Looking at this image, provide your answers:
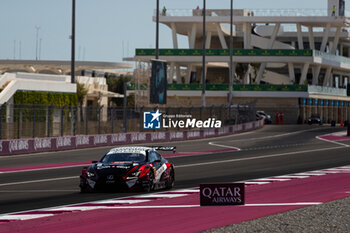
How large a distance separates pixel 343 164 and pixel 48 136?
16.8 m

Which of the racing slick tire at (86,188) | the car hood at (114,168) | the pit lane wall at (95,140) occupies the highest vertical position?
the car hood at (114,168)

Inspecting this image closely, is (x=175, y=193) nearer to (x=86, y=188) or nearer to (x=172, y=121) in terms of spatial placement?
(x=86, y=188)

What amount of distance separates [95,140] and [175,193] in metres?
26.2

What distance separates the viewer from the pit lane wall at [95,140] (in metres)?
38.3

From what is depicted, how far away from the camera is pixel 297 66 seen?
112 m

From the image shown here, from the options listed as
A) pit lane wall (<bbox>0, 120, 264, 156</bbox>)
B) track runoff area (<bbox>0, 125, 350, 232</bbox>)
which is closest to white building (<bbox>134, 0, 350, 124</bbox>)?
pit lane wall (<bbox>0, 120, 264, 156</bbox>)

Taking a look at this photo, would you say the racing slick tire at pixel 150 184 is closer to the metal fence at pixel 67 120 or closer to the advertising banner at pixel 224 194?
the advertising banner at pixel 224 194

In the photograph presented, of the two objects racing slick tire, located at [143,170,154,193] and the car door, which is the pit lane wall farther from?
racing slick tire, located at [143,170,154,193]

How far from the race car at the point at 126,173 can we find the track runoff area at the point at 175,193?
12.8 inches

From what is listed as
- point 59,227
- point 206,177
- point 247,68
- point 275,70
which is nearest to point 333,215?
point 59,227

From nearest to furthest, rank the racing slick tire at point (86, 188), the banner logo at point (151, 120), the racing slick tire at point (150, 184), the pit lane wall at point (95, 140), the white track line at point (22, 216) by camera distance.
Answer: the white track line at point (22, 216) → the racing slick tire at point (86, 188) → the racing slick tire at point (150, 184) → the pit lane wall at point (95, 140) → the banner logo at point (151, 120)

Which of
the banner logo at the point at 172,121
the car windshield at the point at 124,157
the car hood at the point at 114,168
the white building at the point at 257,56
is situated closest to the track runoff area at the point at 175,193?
the car hood at the point at 114,168

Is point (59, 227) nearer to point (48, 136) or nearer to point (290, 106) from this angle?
point (48, 136)

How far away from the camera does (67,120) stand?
4253 centimetres
